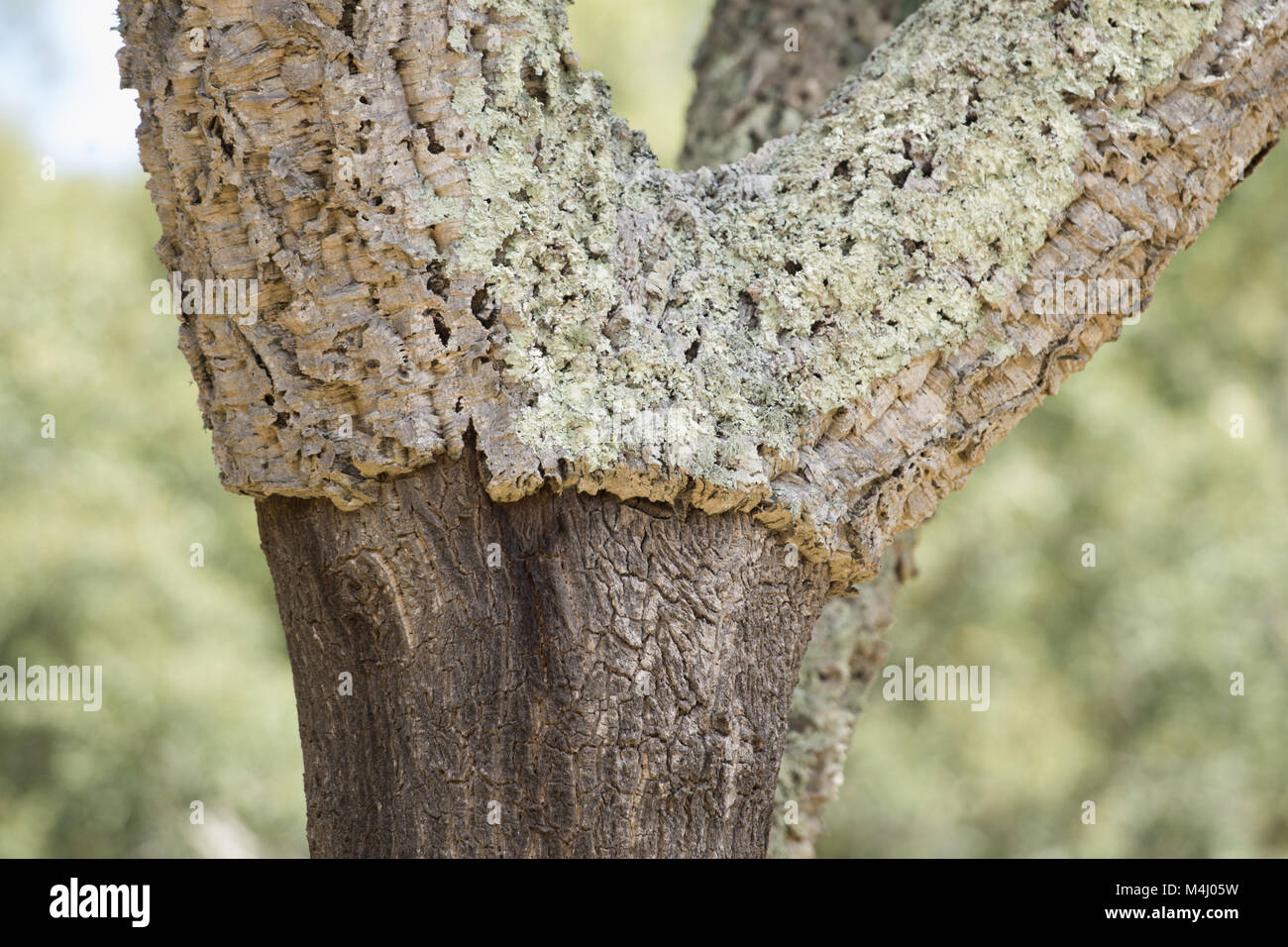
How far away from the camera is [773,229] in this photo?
1.75 metres

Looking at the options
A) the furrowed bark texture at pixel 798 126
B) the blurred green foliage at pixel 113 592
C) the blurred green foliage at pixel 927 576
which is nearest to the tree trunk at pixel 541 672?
the furrowed bark texture at pixel 798 126

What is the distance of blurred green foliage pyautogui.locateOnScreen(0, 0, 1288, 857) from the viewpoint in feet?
24.3

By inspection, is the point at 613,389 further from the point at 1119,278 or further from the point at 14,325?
the point at 14,325

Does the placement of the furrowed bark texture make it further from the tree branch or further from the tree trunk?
the tree trunk

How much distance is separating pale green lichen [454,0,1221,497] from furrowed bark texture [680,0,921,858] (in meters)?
1.18

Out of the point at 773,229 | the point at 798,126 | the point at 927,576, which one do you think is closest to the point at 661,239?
the point at 773,229

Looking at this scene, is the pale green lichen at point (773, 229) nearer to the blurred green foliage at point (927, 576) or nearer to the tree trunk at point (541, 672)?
the tree trunk at point (541, 672)

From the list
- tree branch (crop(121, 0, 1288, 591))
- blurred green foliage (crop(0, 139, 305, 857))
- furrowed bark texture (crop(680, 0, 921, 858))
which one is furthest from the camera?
blurred green foliage (crop(0, 139, 305, 857))

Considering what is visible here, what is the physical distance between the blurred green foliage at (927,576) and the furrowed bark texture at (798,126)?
210 inches

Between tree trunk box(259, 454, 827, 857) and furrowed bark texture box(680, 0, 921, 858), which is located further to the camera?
furrowed bark texture box(680, 0, 921, 858)

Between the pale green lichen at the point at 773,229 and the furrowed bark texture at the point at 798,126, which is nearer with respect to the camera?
the pale green lichen at the point at 773,229

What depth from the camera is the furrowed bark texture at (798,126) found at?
9.32 ft

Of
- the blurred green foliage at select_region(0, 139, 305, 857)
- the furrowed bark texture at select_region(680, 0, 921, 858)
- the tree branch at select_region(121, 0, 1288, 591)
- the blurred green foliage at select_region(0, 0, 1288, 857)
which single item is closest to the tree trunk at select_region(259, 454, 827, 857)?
the tree branch at select_region(121, 0, 1288, 591)

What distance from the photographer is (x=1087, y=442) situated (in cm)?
820
